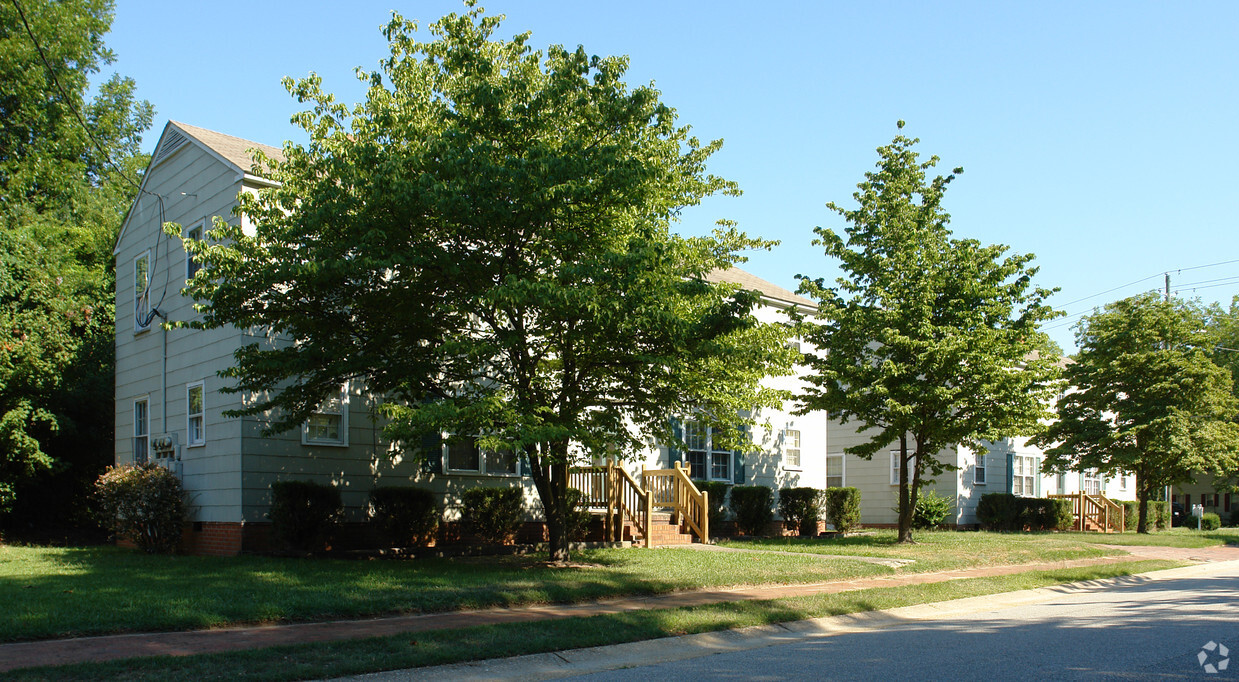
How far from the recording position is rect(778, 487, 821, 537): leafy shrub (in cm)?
2392

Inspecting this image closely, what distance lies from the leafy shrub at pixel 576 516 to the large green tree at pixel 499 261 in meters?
2.99

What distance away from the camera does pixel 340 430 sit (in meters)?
17.2

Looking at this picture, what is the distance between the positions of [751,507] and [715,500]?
116 cm

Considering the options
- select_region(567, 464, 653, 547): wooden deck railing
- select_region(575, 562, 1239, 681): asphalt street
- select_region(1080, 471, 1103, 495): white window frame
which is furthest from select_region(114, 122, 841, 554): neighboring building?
select_region(1080, 471, 1103, 495): white window frame

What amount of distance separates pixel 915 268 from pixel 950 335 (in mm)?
1661

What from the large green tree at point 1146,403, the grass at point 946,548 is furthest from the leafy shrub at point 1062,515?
the grass at point 946,548

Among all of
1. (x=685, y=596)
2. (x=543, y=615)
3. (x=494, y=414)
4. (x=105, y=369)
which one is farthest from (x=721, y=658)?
(x=105, y=369)

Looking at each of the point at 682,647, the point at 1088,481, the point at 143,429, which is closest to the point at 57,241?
the point at 143,429

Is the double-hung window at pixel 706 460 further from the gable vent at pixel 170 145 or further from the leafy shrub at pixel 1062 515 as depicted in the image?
the leafy shrub at pixel 1062 515

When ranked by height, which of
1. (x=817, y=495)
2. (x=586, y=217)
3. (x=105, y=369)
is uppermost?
(x=586, y=217)

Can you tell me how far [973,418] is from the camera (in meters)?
19.3

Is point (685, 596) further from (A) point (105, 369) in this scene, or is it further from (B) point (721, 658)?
(A) point (105, 369)

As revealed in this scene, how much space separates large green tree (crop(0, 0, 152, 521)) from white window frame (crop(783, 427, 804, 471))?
17944 mm

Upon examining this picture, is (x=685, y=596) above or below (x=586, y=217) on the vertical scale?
below
